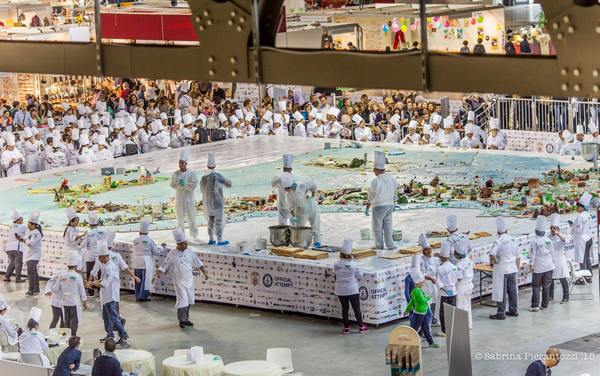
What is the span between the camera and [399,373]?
1411 cm

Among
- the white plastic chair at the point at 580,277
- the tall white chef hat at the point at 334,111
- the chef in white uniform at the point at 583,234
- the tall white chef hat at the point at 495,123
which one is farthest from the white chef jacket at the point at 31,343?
the tall white chef hat at the point at 334,111

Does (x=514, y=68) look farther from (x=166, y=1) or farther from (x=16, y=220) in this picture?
(x=166, y=1)

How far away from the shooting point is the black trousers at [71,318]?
17312mm

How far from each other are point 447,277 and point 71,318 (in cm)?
476

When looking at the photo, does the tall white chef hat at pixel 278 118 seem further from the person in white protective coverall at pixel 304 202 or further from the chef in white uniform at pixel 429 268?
the chef in white uniform at pixel 429 268

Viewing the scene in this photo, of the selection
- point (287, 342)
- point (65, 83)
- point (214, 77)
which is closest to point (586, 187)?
point (287, 342)

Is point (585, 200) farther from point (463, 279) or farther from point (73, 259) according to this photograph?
point (73, 259)

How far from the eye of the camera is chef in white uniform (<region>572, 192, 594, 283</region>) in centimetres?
1900

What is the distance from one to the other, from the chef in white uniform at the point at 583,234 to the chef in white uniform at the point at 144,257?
5.75 m

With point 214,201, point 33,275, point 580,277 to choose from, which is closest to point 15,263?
point 33,275

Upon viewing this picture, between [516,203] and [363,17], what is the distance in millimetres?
13003

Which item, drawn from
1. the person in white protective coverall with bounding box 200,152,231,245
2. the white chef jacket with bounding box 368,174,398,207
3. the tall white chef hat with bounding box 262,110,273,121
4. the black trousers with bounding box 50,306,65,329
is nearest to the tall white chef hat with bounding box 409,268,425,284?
the white chef jacket with bounding box 368,174,398,207

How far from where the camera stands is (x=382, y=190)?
1822 cm

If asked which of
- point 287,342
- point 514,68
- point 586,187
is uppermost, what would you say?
point 514,68
